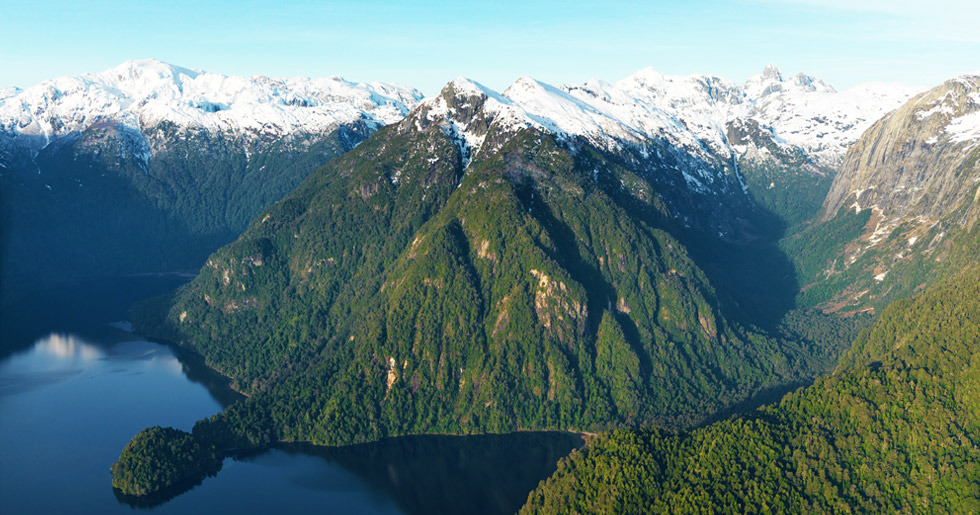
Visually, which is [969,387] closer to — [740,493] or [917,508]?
[917,508]

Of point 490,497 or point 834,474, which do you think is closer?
point 834,474

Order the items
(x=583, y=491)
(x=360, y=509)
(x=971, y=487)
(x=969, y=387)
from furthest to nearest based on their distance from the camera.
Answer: (x=360, y=509) → (x=969, y=387) → (x=583, y=491) → (x=971, y=487)

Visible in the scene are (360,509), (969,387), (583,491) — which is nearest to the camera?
(583,491)

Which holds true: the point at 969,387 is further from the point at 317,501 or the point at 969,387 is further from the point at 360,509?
the point at 317,501

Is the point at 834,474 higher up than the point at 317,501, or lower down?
higher up

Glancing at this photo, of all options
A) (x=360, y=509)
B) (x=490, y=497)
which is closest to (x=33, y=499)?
(x=360, y=509)

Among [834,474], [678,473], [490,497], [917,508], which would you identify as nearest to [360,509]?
[490,497]

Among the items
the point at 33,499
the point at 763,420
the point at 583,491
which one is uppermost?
the point at 763,420
